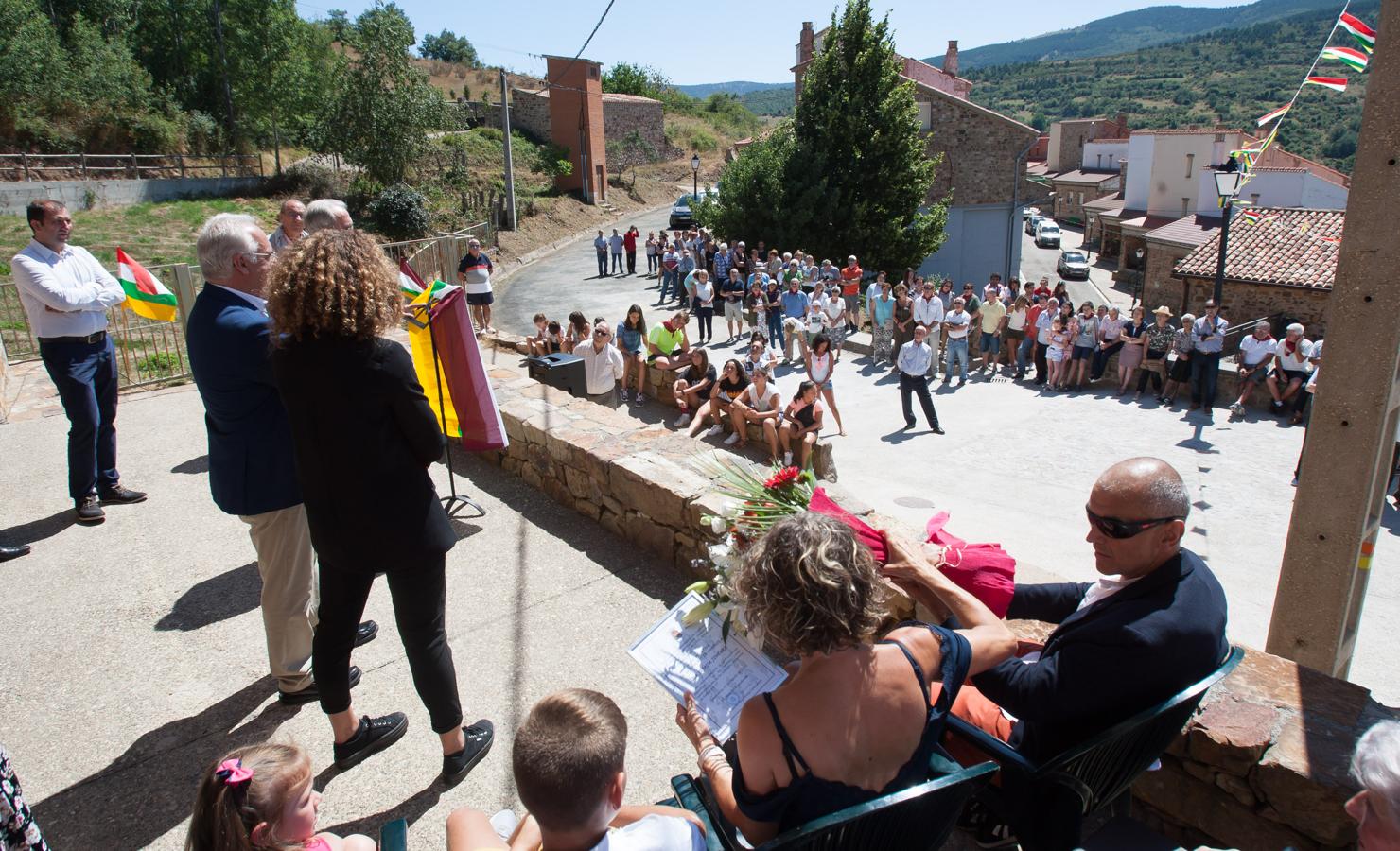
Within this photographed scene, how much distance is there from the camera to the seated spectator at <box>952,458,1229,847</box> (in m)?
2.02

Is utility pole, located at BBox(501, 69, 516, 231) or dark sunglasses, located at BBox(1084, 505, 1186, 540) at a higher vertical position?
utility pole, located at BBox(501, 69, 516, 231)

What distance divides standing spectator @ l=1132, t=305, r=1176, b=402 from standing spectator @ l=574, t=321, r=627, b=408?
28.2ft

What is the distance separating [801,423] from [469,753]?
6.36 meters

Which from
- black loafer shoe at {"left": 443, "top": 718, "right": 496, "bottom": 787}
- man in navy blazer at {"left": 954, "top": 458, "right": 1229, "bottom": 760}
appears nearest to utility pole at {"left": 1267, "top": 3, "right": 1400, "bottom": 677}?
man in navy blazer at {"left": 954, "top": 458, "right": 1229, "bottom": 760}

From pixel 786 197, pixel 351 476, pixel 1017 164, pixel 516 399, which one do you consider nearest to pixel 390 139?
pixel 786 197

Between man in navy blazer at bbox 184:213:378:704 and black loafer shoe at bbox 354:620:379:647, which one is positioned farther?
→ black loafer shoe at bbox 354:620:379:647

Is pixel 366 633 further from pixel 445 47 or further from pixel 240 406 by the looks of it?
pixel 445 47

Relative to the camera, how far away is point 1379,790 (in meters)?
1.58

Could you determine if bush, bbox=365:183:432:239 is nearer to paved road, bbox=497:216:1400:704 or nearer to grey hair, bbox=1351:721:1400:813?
paved road, bbox=497:216:1400:704

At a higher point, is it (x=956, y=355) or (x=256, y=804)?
(x=256, y=804)

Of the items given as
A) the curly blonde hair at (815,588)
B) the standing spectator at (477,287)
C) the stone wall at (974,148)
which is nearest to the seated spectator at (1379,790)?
the curly blonde hair at (815,588)

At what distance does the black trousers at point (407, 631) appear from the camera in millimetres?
2604

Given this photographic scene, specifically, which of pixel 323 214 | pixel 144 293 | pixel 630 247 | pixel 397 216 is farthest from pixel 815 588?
pixel 397 216

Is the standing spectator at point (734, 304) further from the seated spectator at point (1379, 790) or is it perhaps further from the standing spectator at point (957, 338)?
the seated spectator at point (1379, 790)
